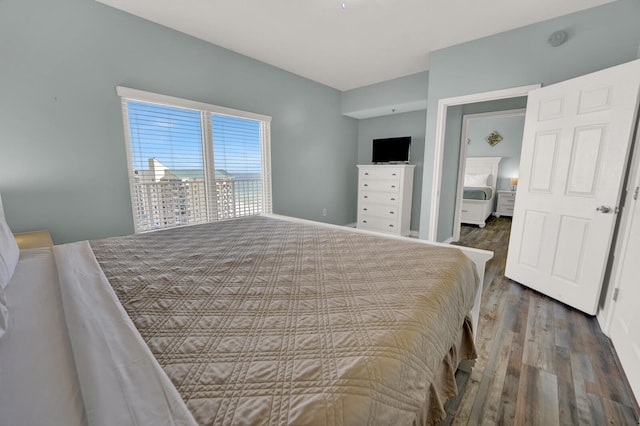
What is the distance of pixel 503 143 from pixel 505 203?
58.5 inches

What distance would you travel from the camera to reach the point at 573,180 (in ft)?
7.28

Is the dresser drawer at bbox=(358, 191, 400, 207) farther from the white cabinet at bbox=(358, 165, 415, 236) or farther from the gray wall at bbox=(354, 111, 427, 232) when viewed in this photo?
the gray wall at bbox=(354, 111, 427, 232)

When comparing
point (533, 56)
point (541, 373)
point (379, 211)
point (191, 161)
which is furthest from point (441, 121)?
point (191, 161)

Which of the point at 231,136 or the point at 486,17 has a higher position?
the point at 486,17

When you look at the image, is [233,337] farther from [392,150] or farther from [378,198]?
[392,150]

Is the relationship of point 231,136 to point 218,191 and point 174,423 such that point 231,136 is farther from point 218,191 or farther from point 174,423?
point 174,423

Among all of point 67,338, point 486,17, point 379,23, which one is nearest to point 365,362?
point 67,338

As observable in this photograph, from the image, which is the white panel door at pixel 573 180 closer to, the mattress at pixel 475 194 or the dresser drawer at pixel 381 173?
the dresser drawer at pixel 381 173

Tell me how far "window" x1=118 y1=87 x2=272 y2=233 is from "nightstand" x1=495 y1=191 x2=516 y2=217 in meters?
5.81

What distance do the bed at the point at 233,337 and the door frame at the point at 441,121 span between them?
1946 mm

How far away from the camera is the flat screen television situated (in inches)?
171

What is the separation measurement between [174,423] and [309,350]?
32 centimetres

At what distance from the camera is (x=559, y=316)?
217 centimetres

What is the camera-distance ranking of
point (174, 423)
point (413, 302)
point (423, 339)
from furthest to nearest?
point (413, 302) < point (423, 339) < point (174, 423)
